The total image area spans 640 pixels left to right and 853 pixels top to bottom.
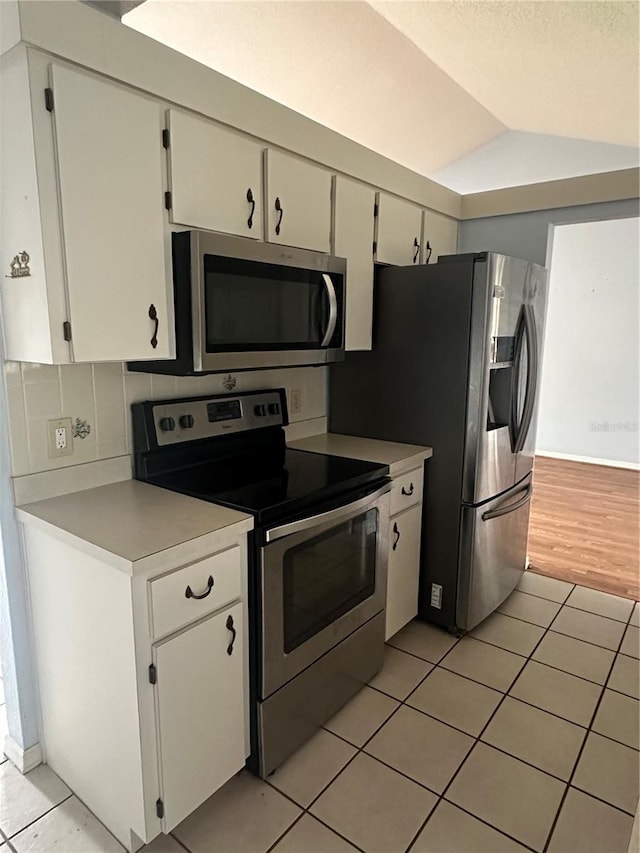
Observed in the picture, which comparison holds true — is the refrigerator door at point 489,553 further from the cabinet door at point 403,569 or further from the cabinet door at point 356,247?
the cabinet door at point 356,247

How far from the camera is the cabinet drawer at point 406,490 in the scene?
2253 millimetres

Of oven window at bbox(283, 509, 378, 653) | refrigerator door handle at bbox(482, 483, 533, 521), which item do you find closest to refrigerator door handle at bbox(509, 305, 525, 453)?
refrigerator door handle at bbox(482, 483, 533, 521)

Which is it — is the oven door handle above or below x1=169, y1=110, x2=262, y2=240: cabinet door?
below

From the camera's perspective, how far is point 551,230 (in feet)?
9.78

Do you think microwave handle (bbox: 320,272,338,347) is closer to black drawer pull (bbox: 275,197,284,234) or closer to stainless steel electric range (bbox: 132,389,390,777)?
black drawer pull (bbox: 275,197,284,234)

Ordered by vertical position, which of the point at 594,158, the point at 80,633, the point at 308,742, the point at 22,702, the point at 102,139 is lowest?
the point at 308,742

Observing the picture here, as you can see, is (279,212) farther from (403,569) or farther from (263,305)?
(403,569)

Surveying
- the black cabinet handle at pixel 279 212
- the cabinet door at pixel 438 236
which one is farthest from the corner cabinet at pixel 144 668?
the cabinet door at pixel 438 236

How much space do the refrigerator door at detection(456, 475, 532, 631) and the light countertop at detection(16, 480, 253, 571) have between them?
1264mm

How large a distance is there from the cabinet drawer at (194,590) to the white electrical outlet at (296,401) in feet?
3.71

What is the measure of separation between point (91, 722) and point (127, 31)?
6.16 ft

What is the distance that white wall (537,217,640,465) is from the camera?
5469 mm

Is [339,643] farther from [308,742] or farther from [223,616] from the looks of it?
[223,616]

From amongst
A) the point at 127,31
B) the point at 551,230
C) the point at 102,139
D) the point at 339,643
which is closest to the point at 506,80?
the point at 551,230
